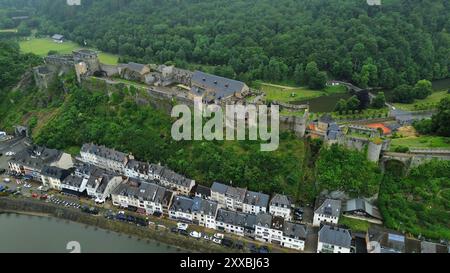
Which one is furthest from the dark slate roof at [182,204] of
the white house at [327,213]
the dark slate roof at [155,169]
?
the white house at [327,213]

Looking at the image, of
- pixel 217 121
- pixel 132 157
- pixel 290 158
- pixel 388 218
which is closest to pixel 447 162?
pixel 388 218

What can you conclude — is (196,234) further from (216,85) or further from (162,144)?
(216,85)

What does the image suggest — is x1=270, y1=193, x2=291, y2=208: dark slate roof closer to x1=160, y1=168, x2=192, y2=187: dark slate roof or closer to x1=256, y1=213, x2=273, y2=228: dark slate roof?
x1=256, y1=213, x2=273, y2=228: dark slate roof

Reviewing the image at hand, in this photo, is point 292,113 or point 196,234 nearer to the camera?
point 196,234

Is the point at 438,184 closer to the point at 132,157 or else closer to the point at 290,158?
the point at 290,158

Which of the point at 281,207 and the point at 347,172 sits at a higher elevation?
the point at 347,172

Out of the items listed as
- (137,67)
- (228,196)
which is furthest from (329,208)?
(137,67)
